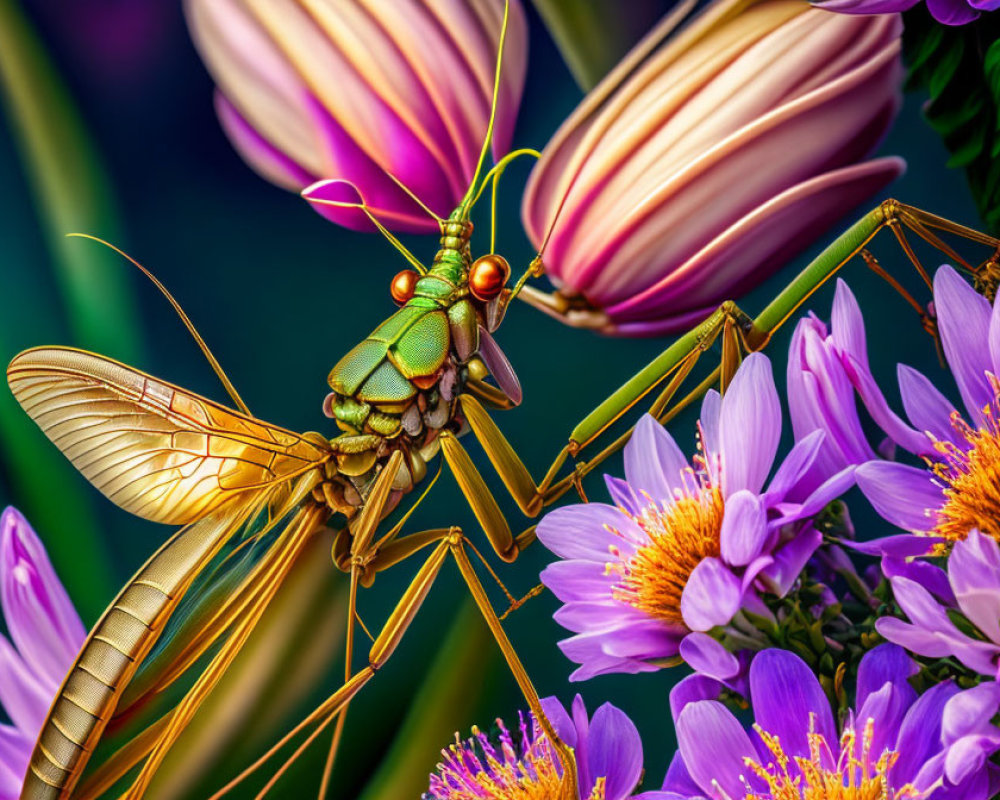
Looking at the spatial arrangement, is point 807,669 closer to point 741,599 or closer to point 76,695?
point 741,599

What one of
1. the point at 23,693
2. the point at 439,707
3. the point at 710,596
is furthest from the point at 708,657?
the point at 23,693

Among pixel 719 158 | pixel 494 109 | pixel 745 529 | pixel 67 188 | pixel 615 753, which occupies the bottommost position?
pixel 615 753

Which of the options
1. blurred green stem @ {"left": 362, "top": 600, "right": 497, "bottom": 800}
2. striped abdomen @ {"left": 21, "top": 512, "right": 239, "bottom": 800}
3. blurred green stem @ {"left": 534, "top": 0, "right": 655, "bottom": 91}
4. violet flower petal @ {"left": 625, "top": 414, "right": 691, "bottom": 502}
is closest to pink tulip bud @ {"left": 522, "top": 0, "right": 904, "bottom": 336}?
blurred green stem @ {"left": 534, "top": 0, "right": 655, "bottom": 91}

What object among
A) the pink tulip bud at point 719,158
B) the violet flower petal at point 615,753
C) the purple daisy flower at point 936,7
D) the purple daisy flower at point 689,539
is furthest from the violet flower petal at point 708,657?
the purple daisy flower at point 936,7

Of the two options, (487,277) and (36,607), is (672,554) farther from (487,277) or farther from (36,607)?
(36,607)

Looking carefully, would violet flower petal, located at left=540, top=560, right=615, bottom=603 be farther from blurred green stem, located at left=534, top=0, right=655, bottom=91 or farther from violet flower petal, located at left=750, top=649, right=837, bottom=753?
blurred green stem, located at left=534, top=0, right=655, bottom=91

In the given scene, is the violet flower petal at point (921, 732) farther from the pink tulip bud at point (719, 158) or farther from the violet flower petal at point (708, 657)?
the pink tulip bud at point (719, 158)
